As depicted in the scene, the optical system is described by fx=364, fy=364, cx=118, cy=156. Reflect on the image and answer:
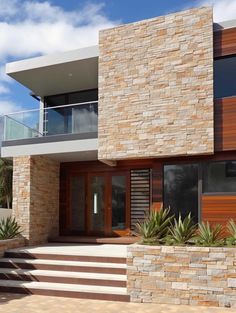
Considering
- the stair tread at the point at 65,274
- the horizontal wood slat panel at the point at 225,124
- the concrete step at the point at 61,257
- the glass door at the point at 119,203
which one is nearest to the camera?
the stair tread at the point at 65,274

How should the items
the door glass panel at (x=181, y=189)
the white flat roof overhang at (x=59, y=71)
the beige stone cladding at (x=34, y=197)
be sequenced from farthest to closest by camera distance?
the beige stone cladding at (x=34, y=197), the white flat roof overhang at (x=59, y=71), the door glass panel at (x=181, y=189)

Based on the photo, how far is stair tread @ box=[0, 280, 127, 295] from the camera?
9.32m

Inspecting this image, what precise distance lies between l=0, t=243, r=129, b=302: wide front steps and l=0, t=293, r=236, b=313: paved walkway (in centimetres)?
29

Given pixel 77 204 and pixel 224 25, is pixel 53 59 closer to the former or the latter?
pixel 77 204

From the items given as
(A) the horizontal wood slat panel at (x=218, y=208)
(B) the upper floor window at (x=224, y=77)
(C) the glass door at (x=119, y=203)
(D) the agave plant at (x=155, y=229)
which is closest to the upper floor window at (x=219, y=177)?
(A) the horizontal wood slat panel at (x=218, y=208)

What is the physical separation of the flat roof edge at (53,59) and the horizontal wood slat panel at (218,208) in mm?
6413

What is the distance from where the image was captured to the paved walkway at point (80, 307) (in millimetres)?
8219

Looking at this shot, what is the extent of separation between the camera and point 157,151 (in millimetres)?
11742

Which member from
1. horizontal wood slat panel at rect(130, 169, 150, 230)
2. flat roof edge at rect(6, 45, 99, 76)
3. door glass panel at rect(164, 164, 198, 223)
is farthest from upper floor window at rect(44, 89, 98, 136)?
door glass panel at rect(164, 164, 198, 223)

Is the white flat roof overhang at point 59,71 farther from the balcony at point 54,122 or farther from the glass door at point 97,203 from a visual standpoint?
the glass door at point 97,203

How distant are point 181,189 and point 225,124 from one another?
254 centimetres

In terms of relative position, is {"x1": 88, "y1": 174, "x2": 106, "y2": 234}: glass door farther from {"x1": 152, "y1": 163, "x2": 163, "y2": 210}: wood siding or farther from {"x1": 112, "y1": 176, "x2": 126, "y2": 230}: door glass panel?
{"x1": 152, "y1": 163, "x2": 163, "y2": 210}: wood siding

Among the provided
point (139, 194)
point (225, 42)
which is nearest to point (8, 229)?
point (139, 194)

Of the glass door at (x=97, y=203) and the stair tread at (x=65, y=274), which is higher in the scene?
the glass door at (x=97, y=203)
